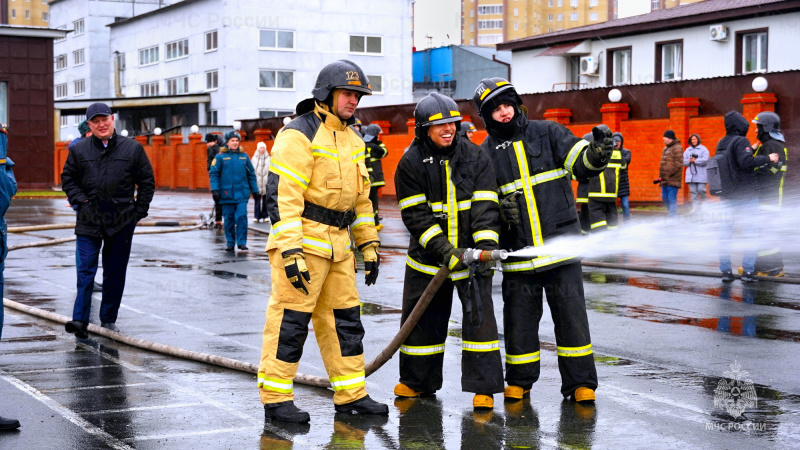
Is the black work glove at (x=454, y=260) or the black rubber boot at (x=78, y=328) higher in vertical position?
the black work glove at (x=454, y=260)

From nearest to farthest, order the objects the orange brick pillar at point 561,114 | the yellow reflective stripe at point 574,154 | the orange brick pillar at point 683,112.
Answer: the yellow reflective stripe at point 574,154 → the orange brick pillar at point 683,112 → the orange brick pillar at point 561,114

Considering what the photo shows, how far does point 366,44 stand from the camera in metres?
60.1

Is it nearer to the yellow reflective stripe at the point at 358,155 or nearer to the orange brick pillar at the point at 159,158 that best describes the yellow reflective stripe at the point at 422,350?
the yellow reflective stripe at the point at 358,155

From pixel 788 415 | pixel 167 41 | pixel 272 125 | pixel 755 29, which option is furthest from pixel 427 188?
pixel 167 41

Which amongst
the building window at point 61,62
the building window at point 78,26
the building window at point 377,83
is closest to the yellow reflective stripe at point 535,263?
the building window at point 377,83

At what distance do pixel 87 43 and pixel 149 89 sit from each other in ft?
30.9

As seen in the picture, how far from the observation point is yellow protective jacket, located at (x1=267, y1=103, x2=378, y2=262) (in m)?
5.66

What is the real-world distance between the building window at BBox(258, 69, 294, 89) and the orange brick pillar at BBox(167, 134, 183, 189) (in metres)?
8.60

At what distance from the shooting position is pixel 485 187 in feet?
19.9

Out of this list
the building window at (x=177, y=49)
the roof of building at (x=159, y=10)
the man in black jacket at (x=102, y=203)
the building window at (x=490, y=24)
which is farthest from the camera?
the building window at (x=490, y=24)

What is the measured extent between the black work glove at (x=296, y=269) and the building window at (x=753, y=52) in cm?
2725

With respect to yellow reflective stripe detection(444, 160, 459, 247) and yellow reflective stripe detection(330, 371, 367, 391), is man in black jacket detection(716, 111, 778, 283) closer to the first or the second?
yellow reflective stripe detection(444, 160, 459, 247)

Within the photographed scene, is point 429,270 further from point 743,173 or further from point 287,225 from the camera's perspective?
point 743,173

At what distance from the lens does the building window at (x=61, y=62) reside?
7725 cm
